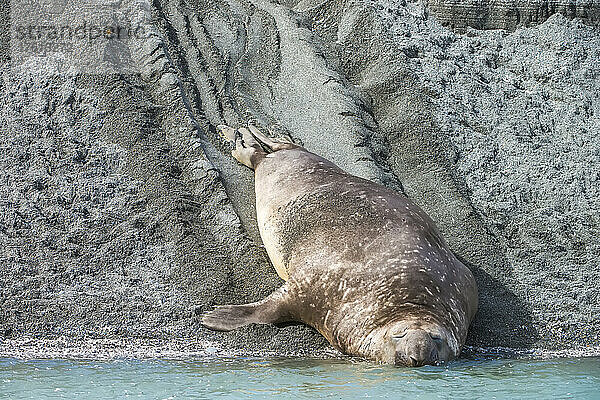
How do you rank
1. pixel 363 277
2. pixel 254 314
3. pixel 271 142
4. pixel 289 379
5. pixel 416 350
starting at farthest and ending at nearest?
pixel 271 142, pixel 254 314, pixel 363 277, pixel 416 350, pixel 289 379

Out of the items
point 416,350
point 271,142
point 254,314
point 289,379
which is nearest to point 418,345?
point 416,350

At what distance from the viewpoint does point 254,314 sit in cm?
446

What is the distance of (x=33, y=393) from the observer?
318cm

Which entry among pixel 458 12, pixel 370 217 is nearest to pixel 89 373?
pixel 370 217

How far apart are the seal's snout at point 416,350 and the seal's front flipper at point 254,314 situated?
34.9 inches

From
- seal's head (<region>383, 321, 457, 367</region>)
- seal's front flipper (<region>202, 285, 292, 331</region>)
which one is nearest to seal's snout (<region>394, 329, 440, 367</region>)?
seal's head (<region>383, 321, 457, 367</region>)

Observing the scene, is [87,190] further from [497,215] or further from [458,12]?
[458,12]

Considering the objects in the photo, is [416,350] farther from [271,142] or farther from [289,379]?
[271,142]

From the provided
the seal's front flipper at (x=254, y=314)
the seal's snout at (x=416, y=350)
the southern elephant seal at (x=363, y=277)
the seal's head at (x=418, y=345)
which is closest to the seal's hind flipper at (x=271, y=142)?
the southern elephant seal at (x=363, y=277)

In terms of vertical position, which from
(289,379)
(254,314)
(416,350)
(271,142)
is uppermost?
A: (271,142)

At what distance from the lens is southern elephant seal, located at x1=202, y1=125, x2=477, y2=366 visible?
3.94 meters

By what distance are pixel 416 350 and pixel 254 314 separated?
1137mm

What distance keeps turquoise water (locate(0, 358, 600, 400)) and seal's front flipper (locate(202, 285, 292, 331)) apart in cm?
42

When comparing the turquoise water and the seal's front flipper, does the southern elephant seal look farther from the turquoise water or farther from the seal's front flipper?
the turquoise water
